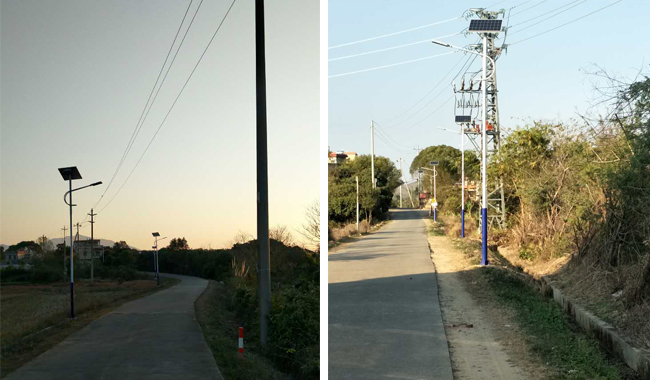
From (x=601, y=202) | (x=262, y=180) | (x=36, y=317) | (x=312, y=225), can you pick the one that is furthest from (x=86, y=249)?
(x=601, y=202)

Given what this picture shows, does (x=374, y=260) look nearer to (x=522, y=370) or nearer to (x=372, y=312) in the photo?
(x=372, y=312)

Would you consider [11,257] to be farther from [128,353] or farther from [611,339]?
[611,339]

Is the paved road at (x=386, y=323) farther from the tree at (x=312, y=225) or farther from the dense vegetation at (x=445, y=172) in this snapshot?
the dense vegetation at (x=445, y=172)

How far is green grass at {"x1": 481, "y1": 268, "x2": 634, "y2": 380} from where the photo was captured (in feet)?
18.2

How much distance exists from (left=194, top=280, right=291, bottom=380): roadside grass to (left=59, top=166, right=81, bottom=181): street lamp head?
2924 mm

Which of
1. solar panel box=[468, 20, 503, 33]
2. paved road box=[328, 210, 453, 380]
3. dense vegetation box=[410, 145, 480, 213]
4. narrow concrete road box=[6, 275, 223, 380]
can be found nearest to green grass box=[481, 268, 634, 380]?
paved road box=[328, 210, 453, 380]

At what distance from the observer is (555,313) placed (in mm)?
8445

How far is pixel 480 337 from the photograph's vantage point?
7.14 metres

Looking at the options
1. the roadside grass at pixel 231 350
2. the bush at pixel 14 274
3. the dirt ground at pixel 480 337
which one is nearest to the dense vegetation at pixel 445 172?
the dirt ground at pixel 480 337

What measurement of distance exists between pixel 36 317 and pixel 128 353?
1476mm

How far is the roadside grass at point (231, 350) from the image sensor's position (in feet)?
20.4

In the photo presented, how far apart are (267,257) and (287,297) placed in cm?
149

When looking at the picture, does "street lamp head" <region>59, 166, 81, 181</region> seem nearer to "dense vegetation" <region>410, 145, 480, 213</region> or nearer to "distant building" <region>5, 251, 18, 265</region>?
"distant building" <region>5, 251, 18, 265</region>

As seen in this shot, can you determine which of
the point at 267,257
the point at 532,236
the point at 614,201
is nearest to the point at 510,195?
the point at 532,236
